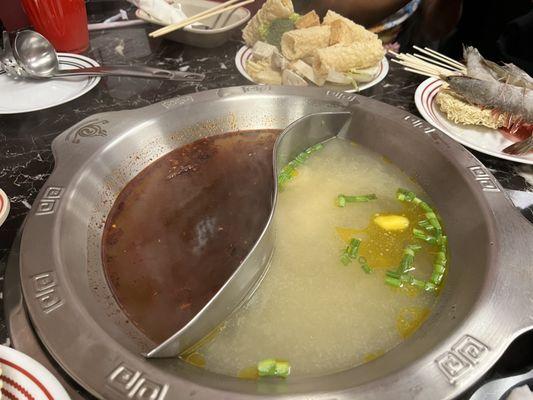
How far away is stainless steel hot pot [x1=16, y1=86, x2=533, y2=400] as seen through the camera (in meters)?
1.09

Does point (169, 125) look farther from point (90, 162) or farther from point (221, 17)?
point (221, 17)

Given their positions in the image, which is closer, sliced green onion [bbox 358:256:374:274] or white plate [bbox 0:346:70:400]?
white plate [bbox 0:346:70:400]

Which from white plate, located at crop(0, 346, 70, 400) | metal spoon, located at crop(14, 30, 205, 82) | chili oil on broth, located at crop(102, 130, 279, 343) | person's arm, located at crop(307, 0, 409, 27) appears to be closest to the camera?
white plate, located at crop(0, 346, 70, 400)

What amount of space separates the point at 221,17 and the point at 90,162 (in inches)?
84.4

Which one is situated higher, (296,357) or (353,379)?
(353,379)

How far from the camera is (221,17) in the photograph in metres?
3.38

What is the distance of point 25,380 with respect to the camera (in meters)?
1.00

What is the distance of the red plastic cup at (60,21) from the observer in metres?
2.71

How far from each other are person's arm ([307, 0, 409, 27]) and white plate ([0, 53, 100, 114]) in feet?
6.44

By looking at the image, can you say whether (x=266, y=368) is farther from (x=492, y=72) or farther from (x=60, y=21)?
(x=60, y=21)

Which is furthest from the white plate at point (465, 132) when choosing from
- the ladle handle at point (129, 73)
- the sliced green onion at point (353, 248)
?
the ladle handle at point (129, 73)

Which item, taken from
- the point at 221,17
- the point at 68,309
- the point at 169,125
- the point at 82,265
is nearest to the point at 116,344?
the point at 68,309

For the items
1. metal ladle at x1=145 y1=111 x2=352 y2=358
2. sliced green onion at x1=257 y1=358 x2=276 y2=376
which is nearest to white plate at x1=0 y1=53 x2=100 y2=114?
metal ladle at x1=145 y1=111 x2=352 y2=358

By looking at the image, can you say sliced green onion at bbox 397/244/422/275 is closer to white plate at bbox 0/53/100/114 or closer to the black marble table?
the black marble table
